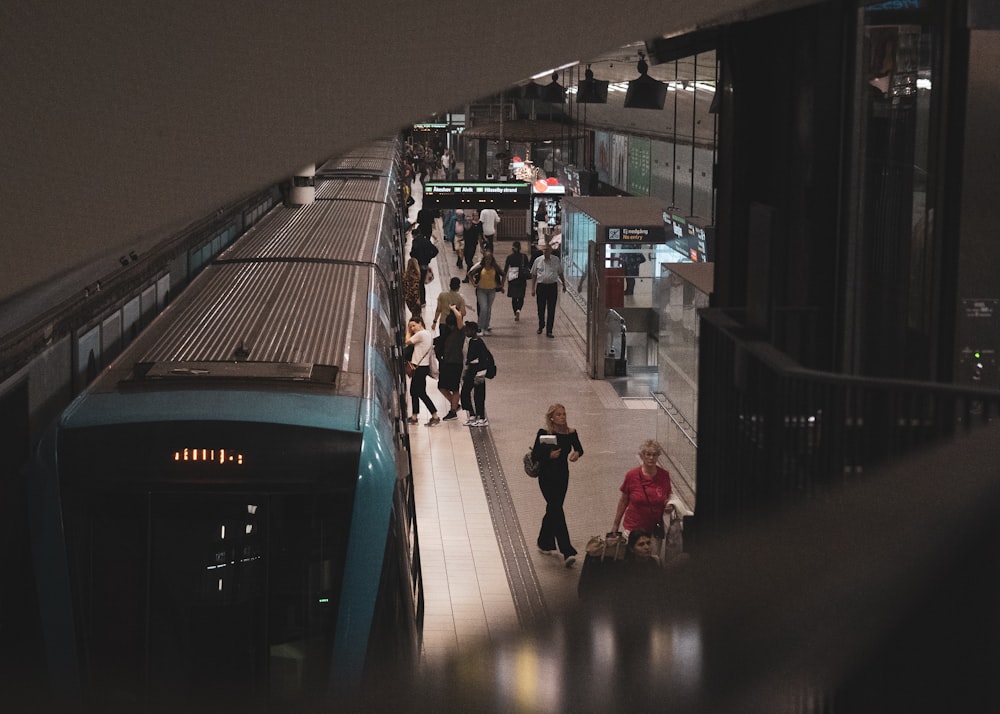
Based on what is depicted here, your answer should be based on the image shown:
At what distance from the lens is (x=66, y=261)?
2.43 meters

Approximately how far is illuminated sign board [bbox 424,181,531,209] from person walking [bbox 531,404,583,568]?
1611 cm

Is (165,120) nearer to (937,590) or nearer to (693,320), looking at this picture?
(937,590)

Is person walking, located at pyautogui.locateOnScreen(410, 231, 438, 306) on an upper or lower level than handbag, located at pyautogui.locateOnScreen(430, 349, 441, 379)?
upper

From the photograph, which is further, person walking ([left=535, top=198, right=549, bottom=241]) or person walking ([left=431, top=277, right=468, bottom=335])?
person walking ([left=535, top=198, right=549, bottom=241])

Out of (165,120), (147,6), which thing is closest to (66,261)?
(165,120)

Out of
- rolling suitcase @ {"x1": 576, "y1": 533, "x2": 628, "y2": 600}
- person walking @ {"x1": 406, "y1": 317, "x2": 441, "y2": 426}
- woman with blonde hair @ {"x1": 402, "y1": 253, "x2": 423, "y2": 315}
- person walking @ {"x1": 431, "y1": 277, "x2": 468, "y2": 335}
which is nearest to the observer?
rolling suitcase @ {"x1": 576, "y1": 533, "x2": 628, "y2": 600}

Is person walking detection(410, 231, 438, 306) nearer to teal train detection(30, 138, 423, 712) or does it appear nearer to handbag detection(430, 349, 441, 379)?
handbag detection(430, 349, 441, 379)

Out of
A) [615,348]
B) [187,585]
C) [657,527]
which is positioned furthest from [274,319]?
[615,348]

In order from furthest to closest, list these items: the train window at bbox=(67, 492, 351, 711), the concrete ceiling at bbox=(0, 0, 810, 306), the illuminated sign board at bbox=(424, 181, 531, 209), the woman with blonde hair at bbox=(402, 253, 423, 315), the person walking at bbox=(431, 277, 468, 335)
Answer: the illuminated sign board at bbox=(424, 181, 531, 209)
the woman with blonde hair at bbox=(402, 253, 423, 315)
the person walking at bbox=(431, 277, 468, 335)
the train window at bbox=(67, 492, 351, 711)
the concrete ceiling at bbox=(0, 0, 810, 306)

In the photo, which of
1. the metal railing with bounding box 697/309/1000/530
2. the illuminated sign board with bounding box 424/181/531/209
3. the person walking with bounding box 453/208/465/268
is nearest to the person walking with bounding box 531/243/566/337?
the illuminated sign board with bounding box 424/181/531/209

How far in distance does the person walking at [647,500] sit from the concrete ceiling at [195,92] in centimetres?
719

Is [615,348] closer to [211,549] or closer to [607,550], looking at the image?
[607,550]

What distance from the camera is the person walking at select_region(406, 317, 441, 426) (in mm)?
15797

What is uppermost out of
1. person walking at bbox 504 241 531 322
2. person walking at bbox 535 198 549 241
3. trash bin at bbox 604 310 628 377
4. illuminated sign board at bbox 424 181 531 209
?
illuminated sign board at bbox 424 181 531 209
